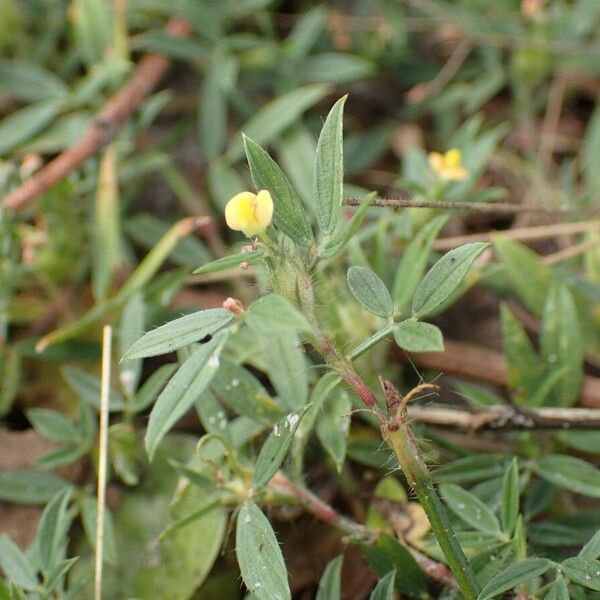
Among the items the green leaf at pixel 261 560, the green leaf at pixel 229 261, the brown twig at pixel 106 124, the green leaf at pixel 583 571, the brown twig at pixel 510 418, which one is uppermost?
the green leaf at pixel 229 261

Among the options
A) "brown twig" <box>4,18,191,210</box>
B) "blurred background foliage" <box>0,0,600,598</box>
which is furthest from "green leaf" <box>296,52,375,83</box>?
"brown twig" <box>4,18,191,210</box>

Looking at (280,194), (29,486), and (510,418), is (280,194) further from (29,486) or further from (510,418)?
(29,486)

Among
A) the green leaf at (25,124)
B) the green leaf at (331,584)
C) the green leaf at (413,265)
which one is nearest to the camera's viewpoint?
the green leaf at (331,584)

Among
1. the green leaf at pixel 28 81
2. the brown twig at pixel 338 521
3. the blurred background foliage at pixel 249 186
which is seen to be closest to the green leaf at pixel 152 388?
the blurred background foliage at pixel 249 186

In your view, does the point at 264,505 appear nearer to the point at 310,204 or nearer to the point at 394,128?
the point at 310,204

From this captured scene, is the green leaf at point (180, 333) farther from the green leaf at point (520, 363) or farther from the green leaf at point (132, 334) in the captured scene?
the green leaf at point (520, 363)

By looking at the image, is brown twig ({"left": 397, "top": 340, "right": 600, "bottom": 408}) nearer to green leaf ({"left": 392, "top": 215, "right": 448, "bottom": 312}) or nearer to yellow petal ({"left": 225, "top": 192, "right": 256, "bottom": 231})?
green leaf ({"left": 392, "top": 215, "right": 448, "bottom": 312})
